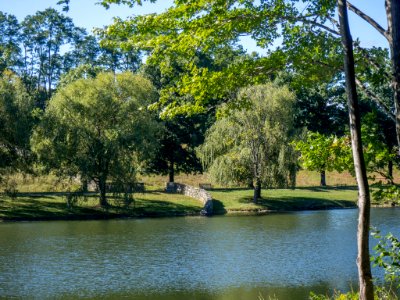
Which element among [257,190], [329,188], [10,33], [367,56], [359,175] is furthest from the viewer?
[10,33]

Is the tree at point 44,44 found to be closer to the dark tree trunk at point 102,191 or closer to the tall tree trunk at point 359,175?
the dark tree trunk at point 102,191

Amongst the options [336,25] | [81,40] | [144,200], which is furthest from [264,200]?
[81,40]

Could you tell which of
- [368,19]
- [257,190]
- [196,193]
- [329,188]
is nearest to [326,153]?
[368,19]

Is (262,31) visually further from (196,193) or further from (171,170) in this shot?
(171,170)

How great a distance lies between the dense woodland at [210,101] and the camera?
854 cm

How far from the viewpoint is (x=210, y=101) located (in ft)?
130

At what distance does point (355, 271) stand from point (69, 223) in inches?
889

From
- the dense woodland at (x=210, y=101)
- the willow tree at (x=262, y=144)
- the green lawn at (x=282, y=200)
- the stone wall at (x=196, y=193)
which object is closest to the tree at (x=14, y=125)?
the dense woodland at (x=210, y=101)

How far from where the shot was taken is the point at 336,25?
30.1 feet

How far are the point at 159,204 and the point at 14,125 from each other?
486 inches

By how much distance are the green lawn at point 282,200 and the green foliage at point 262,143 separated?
1952mm

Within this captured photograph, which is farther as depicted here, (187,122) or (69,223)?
(187,122)

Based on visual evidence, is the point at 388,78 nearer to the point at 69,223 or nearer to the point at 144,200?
the point at 69,223

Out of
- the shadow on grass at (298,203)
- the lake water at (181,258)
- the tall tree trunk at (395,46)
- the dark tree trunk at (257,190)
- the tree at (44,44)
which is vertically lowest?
the lake water at (181,258)
